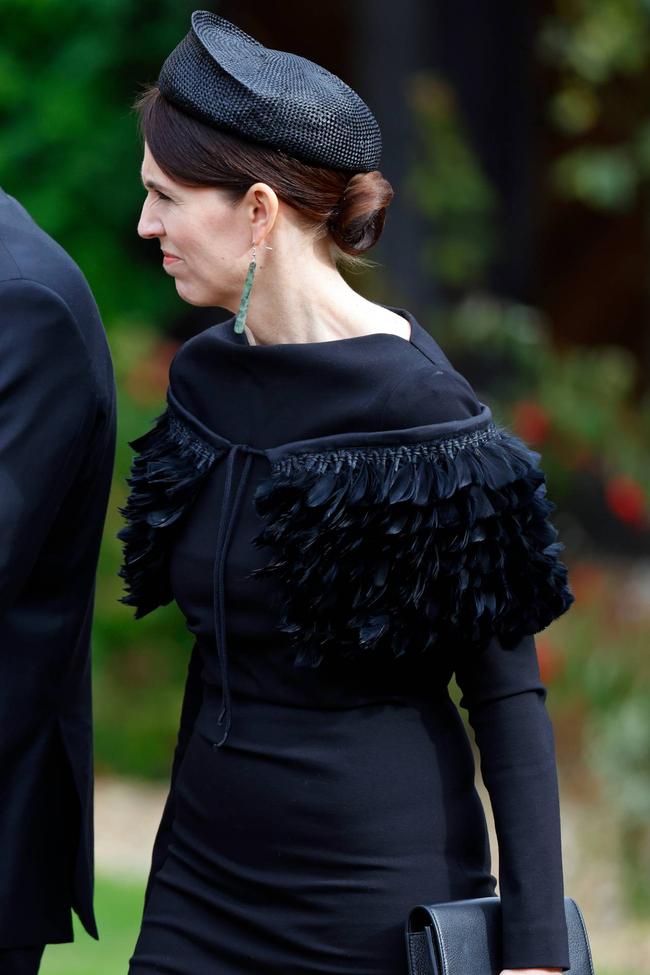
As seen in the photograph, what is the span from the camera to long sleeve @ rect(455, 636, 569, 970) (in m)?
2.08

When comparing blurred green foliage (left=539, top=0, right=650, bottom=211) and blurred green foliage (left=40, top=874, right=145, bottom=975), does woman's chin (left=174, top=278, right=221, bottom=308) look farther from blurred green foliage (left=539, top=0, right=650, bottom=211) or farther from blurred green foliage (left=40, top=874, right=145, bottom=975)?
blurred green foliage (left=539, top=0, right=650, bottom=211)

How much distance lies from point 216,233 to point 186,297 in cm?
12

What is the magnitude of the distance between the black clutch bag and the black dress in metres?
0.03

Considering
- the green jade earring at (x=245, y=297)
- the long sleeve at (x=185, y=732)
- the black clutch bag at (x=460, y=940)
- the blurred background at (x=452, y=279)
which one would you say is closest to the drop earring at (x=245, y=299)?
the green jade earring at (x=245, y=297)

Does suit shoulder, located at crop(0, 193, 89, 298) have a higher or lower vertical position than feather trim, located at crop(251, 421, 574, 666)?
higher

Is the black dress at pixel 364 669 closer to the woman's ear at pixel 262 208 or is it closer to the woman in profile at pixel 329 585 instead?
the woman in profile at pixel 329 585

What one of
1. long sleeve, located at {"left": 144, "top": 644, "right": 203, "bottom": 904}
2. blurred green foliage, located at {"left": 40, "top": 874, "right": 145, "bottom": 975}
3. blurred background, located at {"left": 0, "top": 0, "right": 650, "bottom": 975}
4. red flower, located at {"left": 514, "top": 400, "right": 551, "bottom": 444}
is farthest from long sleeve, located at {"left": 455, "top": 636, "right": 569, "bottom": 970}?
red flower, located at {"left": 514, "top": 400, "right": 551, "bottom": 444}

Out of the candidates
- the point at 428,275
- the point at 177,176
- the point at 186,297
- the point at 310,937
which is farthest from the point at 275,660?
the point at 428,275

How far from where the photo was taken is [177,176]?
2.15 m

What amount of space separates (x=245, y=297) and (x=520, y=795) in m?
0.74

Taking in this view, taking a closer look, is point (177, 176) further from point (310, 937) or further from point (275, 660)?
point (310, 937)

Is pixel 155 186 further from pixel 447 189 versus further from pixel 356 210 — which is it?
pixel 447 189

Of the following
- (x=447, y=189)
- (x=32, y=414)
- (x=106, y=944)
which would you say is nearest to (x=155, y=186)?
(x=32, y=414)

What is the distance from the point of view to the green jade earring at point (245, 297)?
7.14 ft
